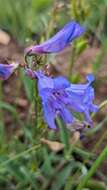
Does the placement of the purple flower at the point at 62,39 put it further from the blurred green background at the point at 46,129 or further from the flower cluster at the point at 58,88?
the blurred green background at the point at 46,129

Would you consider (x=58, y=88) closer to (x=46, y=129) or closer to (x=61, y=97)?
(x=61, y=97)

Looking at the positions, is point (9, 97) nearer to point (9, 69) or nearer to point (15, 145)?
point (15, 145)

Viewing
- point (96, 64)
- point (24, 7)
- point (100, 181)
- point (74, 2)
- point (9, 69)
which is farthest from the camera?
point (24, 7)

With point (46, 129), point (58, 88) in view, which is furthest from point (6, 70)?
point (46, 129)

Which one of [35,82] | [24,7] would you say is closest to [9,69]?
[35,82]

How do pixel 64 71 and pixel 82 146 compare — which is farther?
pixel 64 71

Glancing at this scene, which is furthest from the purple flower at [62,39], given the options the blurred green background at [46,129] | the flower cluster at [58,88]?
the blurred green background at [46,129]

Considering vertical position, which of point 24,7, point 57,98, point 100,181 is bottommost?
point 100,181
